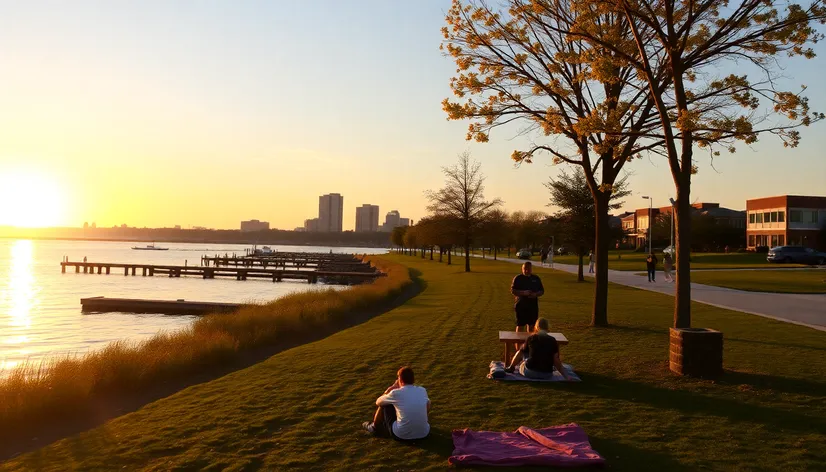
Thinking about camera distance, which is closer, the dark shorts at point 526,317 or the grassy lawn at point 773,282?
the dark shorts at point 526,317

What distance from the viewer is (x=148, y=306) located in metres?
36.5

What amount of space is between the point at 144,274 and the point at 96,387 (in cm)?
6917

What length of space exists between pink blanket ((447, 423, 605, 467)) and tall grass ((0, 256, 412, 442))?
645cm

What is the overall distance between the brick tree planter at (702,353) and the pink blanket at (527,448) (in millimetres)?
4005

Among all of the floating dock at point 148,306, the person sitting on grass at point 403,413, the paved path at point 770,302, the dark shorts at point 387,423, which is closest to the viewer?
the person sitting on grass at point 403,413

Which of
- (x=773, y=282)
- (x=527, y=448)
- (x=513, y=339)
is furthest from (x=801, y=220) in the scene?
(x=527, y=448)

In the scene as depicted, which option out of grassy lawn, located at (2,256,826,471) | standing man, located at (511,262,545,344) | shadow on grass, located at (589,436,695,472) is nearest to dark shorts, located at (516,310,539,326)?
standing man, located at (511,262,545,344)

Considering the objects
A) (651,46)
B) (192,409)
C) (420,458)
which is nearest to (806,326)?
(651,46)

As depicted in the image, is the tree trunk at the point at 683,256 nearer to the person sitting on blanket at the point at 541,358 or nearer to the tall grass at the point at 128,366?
the person sitting on blanket at the point at 541,358

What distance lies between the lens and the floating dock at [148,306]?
35344 millimetres

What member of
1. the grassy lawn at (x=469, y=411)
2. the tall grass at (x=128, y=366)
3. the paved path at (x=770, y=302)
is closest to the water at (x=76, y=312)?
the tall grass at (x=128, y=366)

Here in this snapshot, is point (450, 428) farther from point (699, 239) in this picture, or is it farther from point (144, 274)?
point (699, 239)

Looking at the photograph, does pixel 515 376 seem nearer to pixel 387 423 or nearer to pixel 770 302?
pixel 387 423

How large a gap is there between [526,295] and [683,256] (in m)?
2.88
